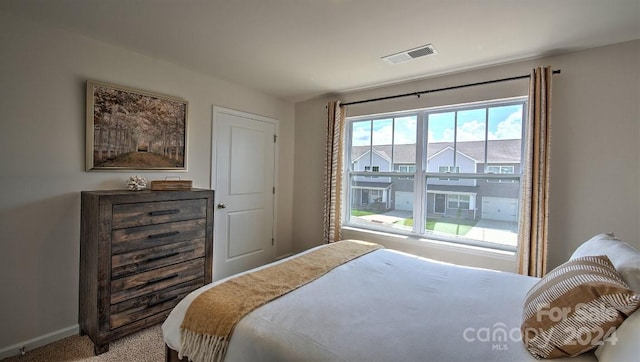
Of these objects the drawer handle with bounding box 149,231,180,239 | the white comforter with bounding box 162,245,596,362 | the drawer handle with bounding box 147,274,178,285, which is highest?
the drawer handle with bounding box 149,231,180,239

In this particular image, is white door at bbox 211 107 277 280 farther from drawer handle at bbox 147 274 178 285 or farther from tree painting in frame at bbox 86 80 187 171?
drawer handle at bbox 147 274 178 285

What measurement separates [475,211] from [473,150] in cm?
64

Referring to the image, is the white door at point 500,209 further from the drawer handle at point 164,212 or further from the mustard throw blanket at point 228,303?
the drawer handle at point 164,212

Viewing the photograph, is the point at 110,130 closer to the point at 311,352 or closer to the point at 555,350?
the point at 311,352

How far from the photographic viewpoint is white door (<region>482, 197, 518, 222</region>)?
2.78m

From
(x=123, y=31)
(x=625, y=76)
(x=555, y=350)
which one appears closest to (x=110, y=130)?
(x=123, y=31)

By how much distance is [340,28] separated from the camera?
84.7 inches

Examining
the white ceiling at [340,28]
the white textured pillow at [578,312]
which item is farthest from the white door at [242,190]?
the white textured pillow at [578,312]

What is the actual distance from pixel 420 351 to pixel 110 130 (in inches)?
110

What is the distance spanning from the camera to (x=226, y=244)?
11.5 feet

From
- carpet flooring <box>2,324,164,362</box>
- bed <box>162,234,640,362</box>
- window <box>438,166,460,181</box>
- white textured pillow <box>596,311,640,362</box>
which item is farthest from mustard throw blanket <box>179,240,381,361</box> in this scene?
window <box>438,166,460,181</box>

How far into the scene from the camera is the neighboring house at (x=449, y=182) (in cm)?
281

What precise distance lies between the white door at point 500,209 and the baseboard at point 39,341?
3.83m

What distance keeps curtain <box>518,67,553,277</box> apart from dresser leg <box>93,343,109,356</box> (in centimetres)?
335
